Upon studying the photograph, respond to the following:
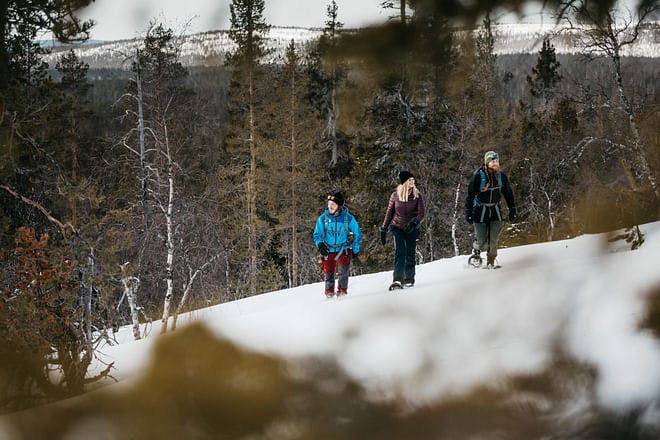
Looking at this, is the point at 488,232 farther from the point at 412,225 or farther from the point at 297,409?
the point at 297,409

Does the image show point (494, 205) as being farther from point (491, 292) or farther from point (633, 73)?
point (491, 292)

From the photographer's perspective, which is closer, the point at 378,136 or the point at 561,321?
the point at 561,321

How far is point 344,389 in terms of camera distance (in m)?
2.06

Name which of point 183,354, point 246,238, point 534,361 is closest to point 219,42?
point 183,354

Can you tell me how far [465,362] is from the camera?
7.02ft

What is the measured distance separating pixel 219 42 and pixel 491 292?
1879 millimetres

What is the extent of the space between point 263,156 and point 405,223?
1582 cm

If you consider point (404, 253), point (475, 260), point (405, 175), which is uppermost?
point (405, 175)

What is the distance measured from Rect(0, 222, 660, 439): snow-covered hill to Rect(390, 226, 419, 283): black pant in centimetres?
364

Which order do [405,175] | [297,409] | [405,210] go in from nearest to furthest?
[297,409]
[405,175]
[405,210]

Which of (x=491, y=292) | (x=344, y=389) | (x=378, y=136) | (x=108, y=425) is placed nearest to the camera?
(x=108, y=425)

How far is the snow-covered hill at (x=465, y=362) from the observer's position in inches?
75.3

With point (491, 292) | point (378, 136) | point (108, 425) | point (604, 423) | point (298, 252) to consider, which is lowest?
point (298, 252)

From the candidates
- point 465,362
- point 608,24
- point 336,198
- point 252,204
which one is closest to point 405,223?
point 336,198
